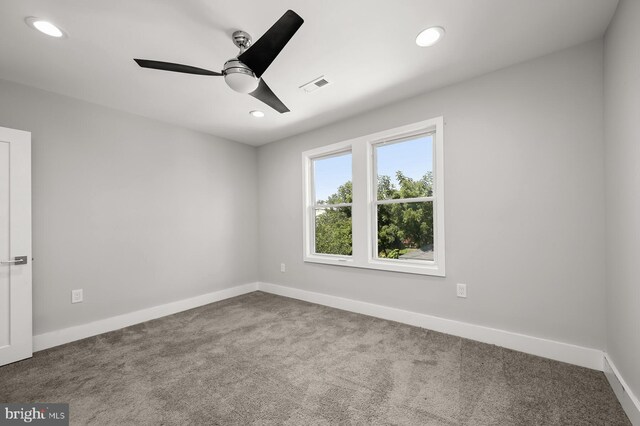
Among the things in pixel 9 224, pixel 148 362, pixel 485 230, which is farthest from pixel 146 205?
pixel 485 230

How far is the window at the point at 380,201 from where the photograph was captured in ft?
10.0

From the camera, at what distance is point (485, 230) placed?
262 cm

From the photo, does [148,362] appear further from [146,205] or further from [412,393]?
[412,393]

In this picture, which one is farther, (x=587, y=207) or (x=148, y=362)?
(x=148, y=362)

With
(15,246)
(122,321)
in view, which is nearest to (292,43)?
(15,246)

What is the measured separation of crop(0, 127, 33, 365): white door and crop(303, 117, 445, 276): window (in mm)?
2917

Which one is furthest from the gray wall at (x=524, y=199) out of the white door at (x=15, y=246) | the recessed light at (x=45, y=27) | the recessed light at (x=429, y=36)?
the white door at (x=15, y=246)

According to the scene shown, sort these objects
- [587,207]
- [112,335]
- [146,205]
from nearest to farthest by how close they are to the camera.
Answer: [587,207]
[112,335]
[146,205]

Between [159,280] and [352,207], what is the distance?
2653mm

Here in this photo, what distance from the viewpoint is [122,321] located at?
3213 millimetres

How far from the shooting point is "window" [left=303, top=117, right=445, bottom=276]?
305 cm

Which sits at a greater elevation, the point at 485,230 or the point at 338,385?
the point at 485,230

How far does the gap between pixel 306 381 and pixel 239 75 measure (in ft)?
A: 7.12

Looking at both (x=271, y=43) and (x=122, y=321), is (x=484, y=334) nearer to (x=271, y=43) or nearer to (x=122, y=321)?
(x=271, y=43)
